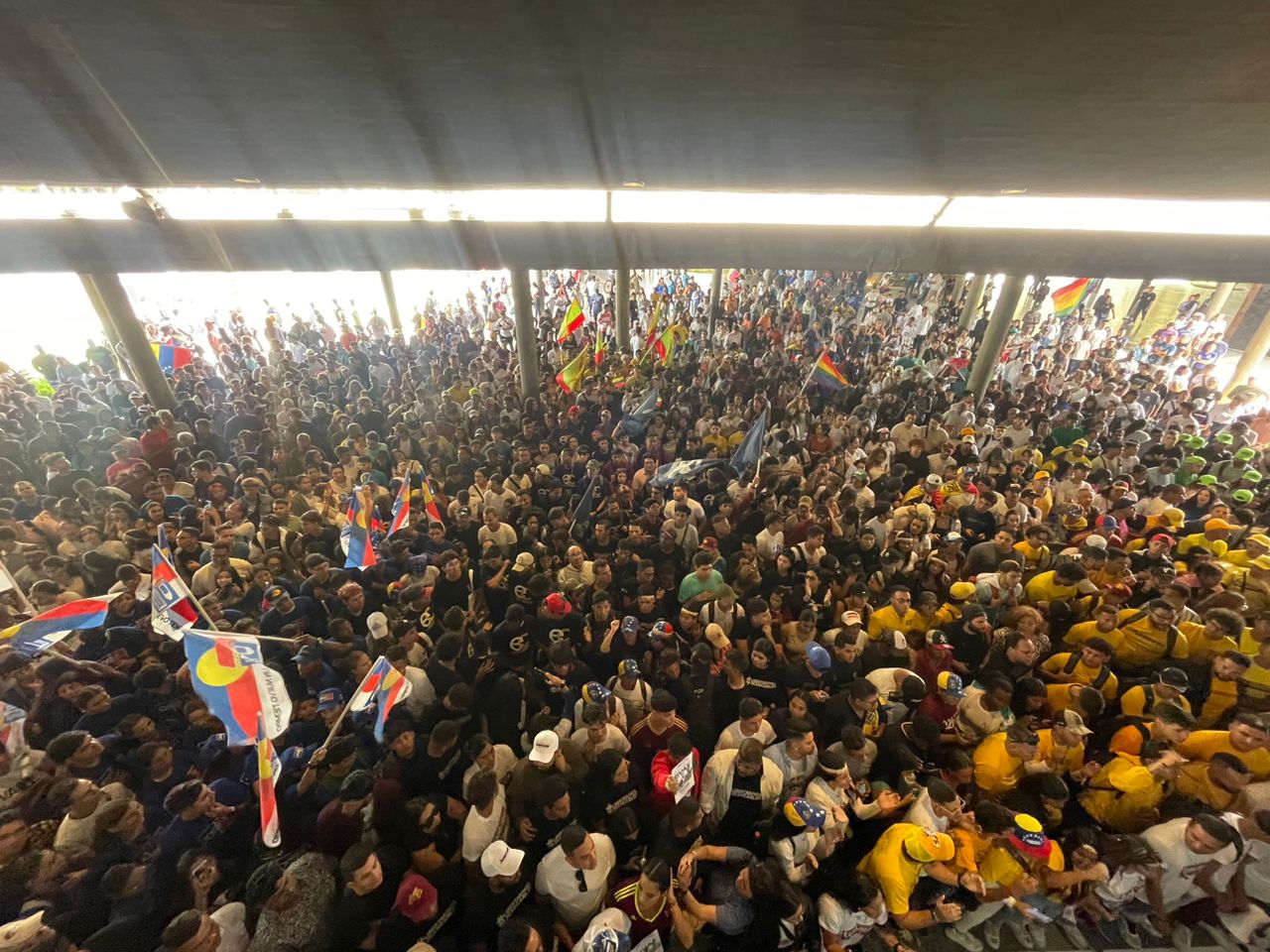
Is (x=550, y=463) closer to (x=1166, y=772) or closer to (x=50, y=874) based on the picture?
(x=50, y=874)

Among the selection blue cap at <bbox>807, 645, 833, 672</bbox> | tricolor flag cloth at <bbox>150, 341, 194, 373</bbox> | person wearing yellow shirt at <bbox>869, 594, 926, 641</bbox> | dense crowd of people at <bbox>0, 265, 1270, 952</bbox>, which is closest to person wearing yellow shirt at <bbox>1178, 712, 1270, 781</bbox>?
dense crowd of people at <bbox>0, 265, 1270, 952</bbox>

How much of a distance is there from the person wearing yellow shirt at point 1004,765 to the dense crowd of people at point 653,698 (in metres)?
0.03

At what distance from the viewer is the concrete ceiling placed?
2.49m

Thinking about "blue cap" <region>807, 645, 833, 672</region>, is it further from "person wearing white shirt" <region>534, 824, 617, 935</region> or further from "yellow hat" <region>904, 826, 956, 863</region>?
"person wearing white shirt" <region>534, 824, 617, 935</region>

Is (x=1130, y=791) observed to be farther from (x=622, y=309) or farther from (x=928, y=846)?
(x=622, y=309)

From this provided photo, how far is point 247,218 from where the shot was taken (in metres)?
7.98

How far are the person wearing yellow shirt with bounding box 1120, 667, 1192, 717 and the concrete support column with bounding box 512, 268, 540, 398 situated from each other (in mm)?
10176

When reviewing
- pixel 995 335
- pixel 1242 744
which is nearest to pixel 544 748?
pixel 1242 744

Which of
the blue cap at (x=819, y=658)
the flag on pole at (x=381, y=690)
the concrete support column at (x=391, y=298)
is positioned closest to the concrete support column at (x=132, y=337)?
the concrete support column at (x=391, y=298)

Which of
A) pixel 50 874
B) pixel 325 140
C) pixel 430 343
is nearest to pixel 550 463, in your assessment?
pixel 325 140

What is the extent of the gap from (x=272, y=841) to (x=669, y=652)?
2.95 metres

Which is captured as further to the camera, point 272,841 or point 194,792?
point 194,792

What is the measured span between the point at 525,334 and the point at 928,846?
10.8 meters

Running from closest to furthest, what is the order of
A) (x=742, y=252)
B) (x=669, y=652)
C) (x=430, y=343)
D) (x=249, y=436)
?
1. (x=669, y=652)
2. (x=742, y=252)
3. (x=249, y=436)
4. (x=430, y=343)
